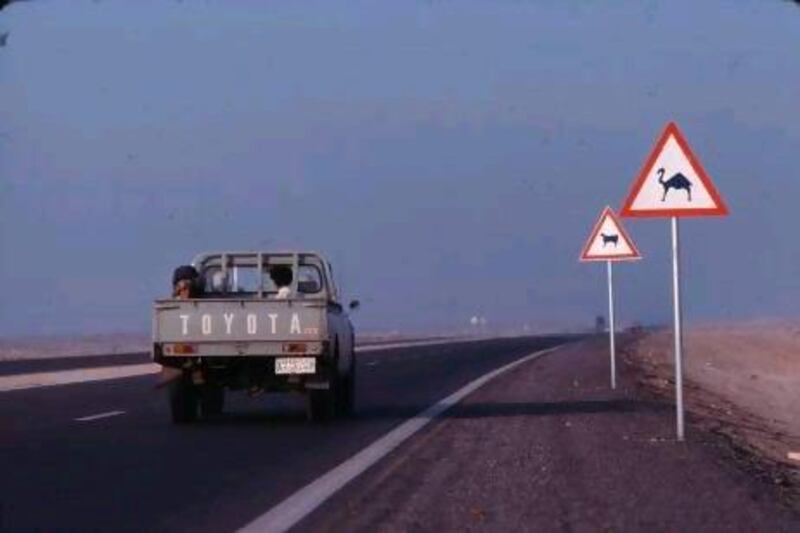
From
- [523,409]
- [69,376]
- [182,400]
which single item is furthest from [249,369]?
[69,376]

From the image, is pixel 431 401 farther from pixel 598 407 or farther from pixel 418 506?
pixel 418 506

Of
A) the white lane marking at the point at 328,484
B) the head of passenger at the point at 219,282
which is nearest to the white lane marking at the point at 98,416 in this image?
the head of passenger at the point at 219,282

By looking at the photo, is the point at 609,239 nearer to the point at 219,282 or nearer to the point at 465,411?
the point at 465,411

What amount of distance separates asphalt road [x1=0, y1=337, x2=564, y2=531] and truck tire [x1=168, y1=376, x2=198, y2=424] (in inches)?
13.7

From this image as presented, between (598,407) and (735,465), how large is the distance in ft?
32.6

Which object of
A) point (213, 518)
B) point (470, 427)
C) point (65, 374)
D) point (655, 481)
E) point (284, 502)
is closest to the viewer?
point (213, 518)

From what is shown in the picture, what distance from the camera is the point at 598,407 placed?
27141 millimetres

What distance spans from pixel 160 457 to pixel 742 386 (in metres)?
26.9

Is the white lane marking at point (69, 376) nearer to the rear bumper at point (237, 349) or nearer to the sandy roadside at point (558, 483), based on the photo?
the rear bumper at point (237, 349)

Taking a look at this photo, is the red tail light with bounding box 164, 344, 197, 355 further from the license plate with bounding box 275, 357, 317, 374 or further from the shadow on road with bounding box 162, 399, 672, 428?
the shadow on road with bounding box 162, 399, 672, 428

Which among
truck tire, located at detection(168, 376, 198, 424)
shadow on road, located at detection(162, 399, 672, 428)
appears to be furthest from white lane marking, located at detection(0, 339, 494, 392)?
truck tire, located at detection(168, 376, 198, 424)

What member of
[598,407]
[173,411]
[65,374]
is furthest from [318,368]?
[65,374]

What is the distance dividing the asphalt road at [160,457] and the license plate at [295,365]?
2.45ft

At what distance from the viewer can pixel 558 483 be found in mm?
15414
